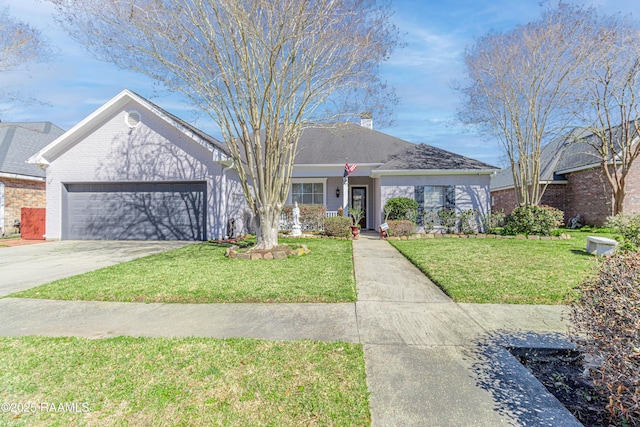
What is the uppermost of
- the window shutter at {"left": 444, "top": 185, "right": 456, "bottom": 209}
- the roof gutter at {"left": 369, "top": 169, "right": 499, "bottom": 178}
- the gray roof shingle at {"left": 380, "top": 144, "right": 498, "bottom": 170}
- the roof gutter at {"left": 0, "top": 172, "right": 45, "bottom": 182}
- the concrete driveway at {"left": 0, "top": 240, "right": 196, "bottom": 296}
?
the gray roof shingle at {"left": 380, "top": 144, "right": 498, "bottom": 170}

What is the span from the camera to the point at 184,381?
2639 mm

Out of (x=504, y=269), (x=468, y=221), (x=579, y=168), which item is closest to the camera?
(x=504, y=269)

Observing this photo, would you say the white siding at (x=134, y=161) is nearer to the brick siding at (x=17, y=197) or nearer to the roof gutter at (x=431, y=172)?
the brick siding at (x=17, y=197)

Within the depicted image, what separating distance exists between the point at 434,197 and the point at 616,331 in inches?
496

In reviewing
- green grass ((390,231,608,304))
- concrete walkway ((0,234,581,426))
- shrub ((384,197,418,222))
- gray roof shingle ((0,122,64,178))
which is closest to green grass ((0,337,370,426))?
concrete walkway ((0,234,581,426))

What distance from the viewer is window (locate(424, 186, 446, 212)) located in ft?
46.7

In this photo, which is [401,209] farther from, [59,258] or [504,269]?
[59,258]

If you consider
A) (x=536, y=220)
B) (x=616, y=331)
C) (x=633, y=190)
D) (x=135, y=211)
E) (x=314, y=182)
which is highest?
(x=314, y=182)

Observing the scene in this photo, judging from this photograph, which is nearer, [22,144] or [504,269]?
[504,269]

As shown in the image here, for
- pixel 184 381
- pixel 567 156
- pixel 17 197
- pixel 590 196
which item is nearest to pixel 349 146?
pixel 590 196

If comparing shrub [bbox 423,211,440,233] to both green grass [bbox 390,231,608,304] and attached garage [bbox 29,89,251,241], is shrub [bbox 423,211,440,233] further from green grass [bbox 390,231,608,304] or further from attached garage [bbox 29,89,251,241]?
attached garage [bbox 29,89,251,241]

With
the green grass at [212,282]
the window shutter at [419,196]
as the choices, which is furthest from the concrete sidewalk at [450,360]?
the window shutter at [419,196]

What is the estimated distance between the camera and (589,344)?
235cm

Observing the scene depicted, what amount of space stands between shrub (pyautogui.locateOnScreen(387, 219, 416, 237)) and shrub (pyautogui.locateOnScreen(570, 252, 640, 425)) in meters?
9.92
